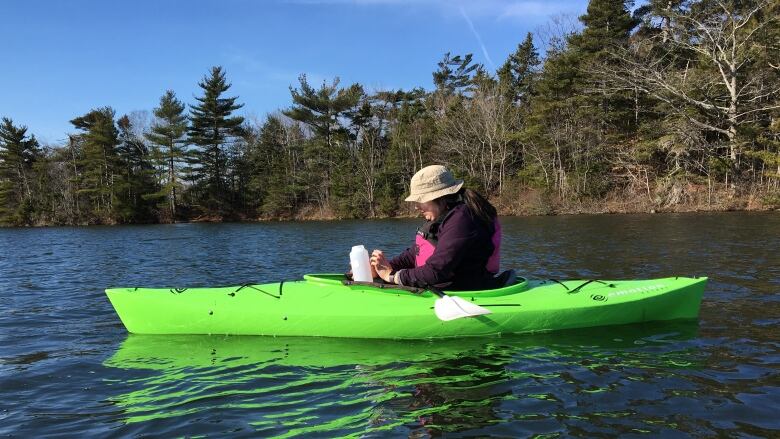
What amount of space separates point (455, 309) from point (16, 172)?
58.2m

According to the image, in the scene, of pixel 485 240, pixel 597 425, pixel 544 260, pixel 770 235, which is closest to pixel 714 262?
pixel 544 260

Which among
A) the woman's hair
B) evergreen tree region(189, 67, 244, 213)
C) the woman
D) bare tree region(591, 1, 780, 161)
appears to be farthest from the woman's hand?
evergreen tree region(189, 67, 244, 213)

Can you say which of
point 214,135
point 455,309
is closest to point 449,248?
point 455,309

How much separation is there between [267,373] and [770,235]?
14.7 metres

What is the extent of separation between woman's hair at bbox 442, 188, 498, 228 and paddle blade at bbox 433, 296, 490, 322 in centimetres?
86

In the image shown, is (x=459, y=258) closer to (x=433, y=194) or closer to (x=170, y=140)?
(x=433, y=194)

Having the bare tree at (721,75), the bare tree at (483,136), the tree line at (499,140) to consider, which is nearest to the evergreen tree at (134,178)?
the tree line at (499,140)

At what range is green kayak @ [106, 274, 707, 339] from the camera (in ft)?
18.5

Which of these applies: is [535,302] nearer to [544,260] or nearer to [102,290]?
[544,260]

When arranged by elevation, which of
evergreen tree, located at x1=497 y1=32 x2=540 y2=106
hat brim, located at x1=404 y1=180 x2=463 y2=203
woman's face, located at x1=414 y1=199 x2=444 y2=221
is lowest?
woman's face, located at x1=414 y1=199 x2=444 y2=221

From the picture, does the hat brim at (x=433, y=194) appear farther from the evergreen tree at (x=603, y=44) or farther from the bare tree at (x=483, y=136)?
the bare tree at (x=483, y=136)

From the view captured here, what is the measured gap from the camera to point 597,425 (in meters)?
3.62

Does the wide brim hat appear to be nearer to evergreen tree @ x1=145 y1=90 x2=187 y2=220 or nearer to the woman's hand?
the woman's hand

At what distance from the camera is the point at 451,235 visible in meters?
5.22
